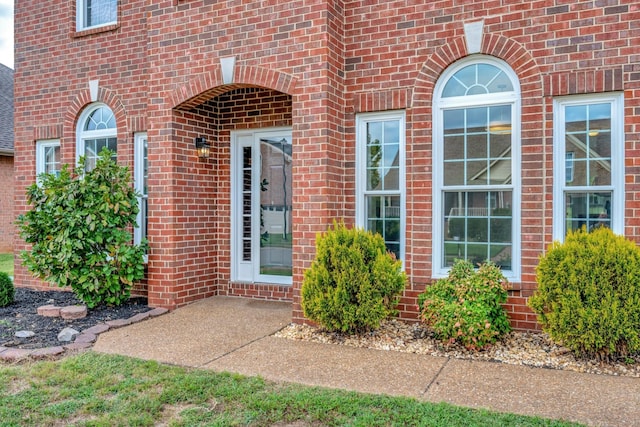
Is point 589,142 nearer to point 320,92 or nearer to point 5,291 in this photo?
point 320,92

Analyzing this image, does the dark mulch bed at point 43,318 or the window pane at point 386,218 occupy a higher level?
the window pane at point 386,218

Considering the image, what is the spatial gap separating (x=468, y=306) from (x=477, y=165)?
1.72 m

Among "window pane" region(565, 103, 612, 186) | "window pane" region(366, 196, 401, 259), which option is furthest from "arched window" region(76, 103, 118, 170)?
"window pane" region(565, 103, 612, 186)

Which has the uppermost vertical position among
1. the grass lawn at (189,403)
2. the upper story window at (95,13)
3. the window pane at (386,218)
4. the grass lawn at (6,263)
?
the upper story window at (95,13)

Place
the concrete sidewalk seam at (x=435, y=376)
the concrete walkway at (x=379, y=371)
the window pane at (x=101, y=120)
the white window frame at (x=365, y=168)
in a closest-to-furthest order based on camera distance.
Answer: the concrete walkway at (x=379, y=371) < the concrete sidewalk seam at (x=435, y=376) < the white window frame at (x=365, y=168) < the window pane at (x=101, y=120)

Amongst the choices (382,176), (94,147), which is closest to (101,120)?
(94,147)

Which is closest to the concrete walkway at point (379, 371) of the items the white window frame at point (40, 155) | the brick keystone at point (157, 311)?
the brick keystone at point (157, 311)

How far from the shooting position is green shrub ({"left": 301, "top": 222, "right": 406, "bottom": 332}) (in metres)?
5.30

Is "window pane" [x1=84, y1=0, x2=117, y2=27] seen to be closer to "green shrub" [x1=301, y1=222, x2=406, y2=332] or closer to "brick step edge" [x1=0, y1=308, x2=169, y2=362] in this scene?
"brick step edge" [x1=0, y1=308, x2=169, y2=362]

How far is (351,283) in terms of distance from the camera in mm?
5312

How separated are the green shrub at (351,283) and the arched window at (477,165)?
0.92 m

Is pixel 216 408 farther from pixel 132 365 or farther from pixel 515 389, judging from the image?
pixel 515 389

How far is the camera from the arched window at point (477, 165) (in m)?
5.77

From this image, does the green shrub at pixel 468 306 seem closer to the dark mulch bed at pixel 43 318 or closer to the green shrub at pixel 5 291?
the dark mulch bed at pixel 43 318
